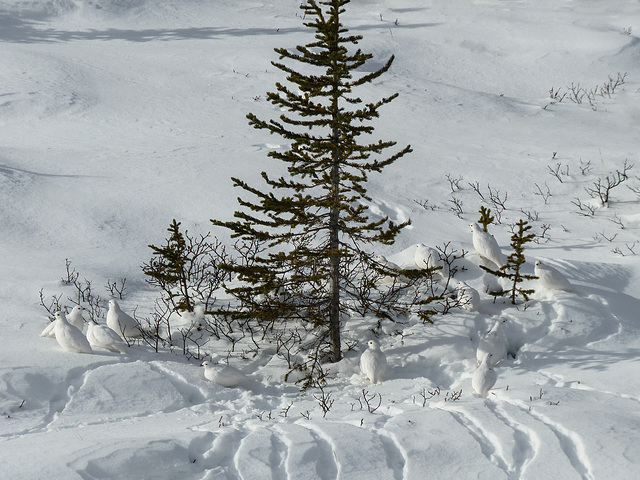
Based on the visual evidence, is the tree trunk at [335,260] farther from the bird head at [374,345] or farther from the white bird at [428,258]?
the white bird at [428,258]

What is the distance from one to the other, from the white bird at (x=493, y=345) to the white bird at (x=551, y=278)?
136 cm

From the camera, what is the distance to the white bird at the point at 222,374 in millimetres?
6402

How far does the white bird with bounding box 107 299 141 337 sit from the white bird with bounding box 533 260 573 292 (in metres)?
5.20

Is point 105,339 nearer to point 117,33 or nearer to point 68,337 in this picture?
point 68,337

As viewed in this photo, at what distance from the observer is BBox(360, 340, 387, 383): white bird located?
655cm

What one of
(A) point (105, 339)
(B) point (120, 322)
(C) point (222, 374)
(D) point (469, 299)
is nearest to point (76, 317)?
(B) point (120, 322)

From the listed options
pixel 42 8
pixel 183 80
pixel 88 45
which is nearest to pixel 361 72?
pixel 183 80

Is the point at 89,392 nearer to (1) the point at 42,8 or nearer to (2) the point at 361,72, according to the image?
(2) the point at 361,72

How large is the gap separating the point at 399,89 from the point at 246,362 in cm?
1177

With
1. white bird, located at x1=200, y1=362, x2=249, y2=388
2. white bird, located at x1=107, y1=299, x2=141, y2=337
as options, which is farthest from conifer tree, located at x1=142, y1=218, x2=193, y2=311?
white bird, located at x1=200, y1=362, x2=249, y2=388

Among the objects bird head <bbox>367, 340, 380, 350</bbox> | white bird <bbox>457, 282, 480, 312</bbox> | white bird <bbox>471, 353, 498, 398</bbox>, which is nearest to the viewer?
white bird <bbox>471, 353, 498, 398</bbox>

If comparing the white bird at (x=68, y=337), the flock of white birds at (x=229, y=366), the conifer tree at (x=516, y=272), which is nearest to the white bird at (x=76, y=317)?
the flock of white birds at (x=229, y=366)

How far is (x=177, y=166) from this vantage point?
12.6m

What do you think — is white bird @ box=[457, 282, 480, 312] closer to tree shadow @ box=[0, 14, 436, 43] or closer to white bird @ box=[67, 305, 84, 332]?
white bird @ box=[67, 305, 84, 332]
